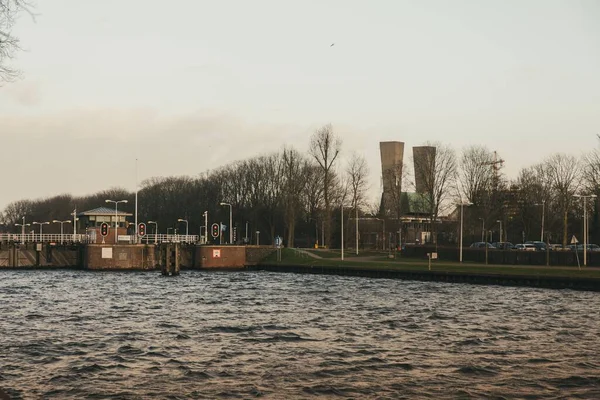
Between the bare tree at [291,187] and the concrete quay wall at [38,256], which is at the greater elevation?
the bare tree at [291,187]

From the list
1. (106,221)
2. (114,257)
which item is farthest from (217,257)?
(106,221)

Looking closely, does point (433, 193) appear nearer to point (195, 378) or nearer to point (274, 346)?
point (274, 346)

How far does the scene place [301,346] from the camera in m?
32.7

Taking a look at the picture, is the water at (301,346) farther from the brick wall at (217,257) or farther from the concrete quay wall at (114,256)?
the brick wall at (217,257)

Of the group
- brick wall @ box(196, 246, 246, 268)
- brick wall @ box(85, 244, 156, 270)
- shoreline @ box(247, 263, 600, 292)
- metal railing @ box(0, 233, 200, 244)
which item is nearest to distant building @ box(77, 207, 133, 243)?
metal railing @ box(0, 233, 200, 244)

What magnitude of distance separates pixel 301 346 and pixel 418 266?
188ft

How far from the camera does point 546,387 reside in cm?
2445

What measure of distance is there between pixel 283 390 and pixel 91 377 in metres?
6.51

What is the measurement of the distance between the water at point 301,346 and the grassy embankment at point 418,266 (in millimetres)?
13107

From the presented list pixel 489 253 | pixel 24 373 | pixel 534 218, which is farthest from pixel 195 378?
pixel 534 218

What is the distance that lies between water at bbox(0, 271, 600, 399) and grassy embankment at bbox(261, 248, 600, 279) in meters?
13.1

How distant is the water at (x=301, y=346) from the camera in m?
24.5

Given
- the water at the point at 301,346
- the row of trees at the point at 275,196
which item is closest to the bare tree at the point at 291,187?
the row of trees at the point at 275,196

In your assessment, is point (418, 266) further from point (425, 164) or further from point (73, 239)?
point (73, 239)
